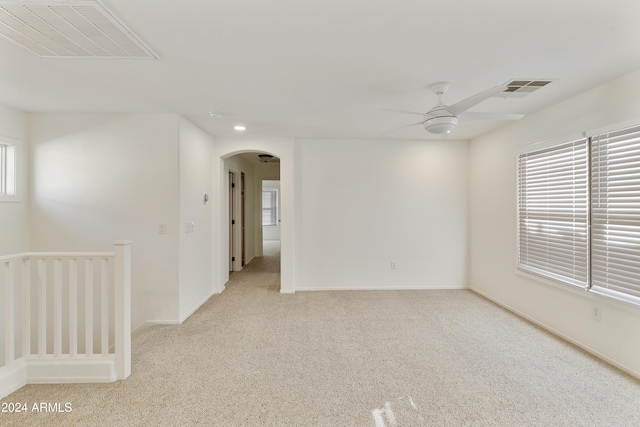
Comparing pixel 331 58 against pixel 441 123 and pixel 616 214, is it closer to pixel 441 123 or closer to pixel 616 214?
pixel 441 123

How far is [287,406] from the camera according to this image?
74.2 inches

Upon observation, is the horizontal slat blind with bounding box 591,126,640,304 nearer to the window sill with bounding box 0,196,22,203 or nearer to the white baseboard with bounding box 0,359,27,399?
the white baseboard with bounding box 0,359,27,399

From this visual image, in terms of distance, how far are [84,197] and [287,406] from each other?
3.19 meters

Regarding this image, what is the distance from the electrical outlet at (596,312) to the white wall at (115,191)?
4.19 meters

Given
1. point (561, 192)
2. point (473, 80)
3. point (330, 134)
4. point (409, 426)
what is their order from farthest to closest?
point (330, 134) < point (561, 192) < point (473, 80) < point (409, 426)

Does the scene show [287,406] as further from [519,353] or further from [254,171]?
[254,171]

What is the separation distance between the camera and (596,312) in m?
2.53

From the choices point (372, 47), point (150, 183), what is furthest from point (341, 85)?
point (150, 183)

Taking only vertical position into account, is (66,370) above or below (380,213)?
below

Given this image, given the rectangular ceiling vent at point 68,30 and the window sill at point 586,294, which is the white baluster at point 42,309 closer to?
the rectangular ceiling vent at point 68,30

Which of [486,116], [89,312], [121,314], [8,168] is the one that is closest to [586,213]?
[486,116]

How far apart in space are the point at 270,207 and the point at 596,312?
9819mm

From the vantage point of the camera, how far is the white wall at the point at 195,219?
337 centimetres

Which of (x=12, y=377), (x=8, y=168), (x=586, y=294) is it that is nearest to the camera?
(x=12, y=377)
